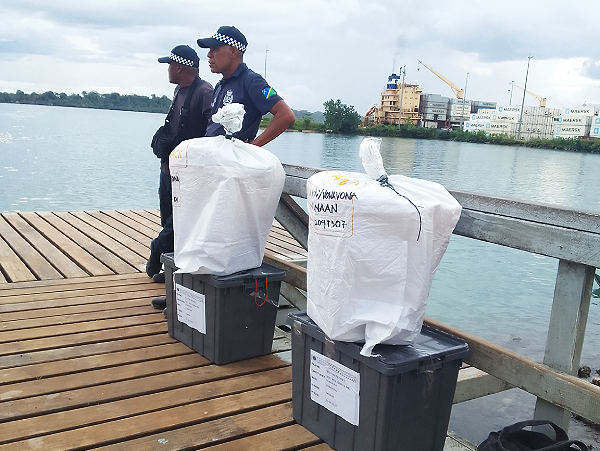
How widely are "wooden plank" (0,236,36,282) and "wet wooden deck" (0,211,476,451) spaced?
0.05 feet

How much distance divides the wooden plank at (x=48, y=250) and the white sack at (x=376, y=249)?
2.76m

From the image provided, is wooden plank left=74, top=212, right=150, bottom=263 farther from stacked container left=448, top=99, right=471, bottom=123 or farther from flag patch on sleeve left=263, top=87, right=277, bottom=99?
stacked container left=448, top=99, right=471, bottom=123

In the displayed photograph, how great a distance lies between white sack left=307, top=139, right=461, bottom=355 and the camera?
5.57 feet

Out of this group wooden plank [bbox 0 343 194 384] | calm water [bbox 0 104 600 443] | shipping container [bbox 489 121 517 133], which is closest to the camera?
wooden plank [bbox 0 343 194 384]

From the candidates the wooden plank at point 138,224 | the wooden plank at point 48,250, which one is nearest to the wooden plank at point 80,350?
the wooden plank at point 48,250

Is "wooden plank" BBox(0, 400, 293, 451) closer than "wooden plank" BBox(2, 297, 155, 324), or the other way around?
"wooden plank" BBox(0, 400, 293, 451)

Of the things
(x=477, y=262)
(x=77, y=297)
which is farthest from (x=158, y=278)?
(x=477, y=262)

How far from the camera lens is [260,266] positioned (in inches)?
109

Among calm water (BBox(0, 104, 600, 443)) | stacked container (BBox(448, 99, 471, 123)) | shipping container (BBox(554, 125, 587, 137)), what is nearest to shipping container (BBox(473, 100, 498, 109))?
stacked container (BBox(448, 99, 471, 123))

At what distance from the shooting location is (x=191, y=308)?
108 inches

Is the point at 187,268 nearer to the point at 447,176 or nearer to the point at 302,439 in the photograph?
the point at 302,439

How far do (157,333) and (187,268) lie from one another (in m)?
0.66

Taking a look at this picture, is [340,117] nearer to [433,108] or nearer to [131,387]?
[433,108]

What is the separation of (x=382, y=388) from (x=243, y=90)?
185 cm
